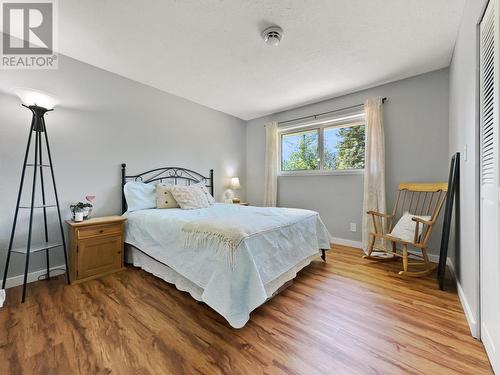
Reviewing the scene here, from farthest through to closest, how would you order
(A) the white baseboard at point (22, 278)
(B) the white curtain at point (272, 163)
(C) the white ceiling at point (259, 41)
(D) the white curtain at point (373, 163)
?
(B) the white curtain at point (272, 163) → (D) the white curtain at point (373, 163) → (A) the white baseboard at point (22, 278) → (C) the white ceiling at point (259, 41)

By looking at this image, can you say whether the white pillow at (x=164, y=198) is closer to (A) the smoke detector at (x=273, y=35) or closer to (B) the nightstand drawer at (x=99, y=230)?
(B) the nightstand drawer at (x=99, y=230)

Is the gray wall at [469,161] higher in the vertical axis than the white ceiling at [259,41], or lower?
lower

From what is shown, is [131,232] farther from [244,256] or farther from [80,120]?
[244,256]

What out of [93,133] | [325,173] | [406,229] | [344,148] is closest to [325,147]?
[344,148]

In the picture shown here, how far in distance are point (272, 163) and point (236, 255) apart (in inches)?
115

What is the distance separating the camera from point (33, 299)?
187cm

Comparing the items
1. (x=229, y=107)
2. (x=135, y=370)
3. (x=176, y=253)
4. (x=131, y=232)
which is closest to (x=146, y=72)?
(x=229, y=107)

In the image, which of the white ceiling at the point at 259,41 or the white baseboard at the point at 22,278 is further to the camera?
the white baseboard at the point at 22,278

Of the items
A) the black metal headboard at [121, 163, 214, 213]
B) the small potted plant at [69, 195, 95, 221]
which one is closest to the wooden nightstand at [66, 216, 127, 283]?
the small potted plant at [69, 195, 95, 221]

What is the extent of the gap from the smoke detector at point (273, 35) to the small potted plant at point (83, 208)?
2.53 m

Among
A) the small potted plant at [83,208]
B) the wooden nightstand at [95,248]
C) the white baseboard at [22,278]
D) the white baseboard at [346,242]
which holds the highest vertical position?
the small potted plant at [83,208]

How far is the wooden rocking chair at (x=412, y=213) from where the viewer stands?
243 cm

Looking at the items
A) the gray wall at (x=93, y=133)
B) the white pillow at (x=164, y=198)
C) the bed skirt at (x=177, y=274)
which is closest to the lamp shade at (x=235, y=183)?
the gray wall at (x=93, y=133)

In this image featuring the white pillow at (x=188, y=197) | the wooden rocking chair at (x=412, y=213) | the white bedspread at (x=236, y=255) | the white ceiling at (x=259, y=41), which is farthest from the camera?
the white pillow at (x=188, y=197)
